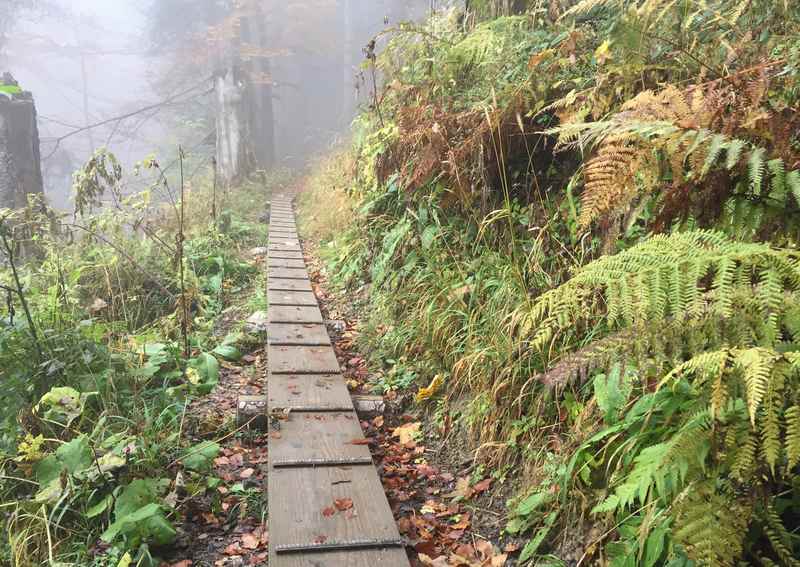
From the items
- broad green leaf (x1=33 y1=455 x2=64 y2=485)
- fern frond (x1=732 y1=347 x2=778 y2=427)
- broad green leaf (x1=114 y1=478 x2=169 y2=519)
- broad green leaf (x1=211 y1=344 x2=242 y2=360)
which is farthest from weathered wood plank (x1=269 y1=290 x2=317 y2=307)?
fern frond (x1=732 y1=347 x2=778 y2=427)

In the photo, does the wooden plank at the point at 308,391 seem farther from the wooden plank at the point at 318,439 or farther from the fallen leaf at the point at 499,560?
the fallen leaf at the point at 499,560

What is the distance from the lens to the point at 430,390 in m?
3.53

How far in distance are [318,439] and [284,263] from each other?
3824mm

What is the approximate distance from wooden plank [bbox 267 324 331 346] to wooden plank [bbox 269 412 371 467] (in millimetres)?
1052

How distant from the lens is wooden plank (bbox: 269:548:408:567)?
7.18 feet

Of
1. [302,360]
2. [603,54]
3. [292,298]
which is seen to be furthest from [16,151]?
[603,54]

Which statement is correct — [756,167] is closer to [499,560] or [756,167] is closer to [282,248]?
[499,560]

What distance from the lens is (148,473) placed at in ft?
9.10

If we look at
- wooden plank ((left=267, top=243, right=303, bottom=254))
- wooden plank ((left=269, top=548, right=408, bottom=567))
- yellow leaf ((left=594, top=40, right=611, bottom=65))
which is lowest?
wooden plank ((left=267, top=243, right=303, bottom=254))

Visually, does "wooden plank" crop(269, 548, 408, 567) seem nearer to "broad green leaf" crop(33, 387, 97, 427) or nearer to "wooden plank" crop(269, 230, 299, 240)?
"broad green leaf" crop(33, 387, 97, 427)

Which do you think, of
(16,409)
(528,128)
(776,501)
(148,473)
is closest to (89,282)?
(16,409)

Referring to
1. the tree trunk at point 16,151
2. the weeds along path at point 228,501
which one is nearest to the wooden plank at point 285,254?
the weeds along path at point 228,501

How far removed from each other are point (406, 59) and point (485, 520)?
5113mm

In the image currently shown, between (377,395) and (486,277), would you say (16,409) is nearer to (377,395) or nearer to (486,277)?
(377,395)
